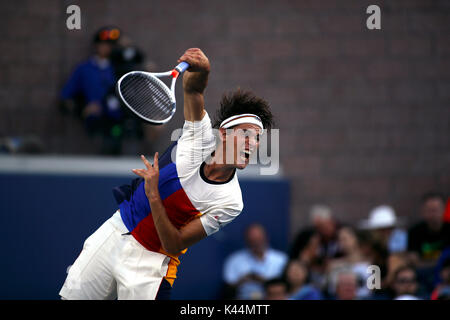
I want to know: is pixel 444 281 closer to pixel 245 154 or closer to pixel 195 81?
pixel 245 154

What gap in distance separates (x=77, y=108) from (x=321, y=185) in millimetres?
3222

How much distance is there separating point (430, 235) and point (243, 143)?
14.1 ft

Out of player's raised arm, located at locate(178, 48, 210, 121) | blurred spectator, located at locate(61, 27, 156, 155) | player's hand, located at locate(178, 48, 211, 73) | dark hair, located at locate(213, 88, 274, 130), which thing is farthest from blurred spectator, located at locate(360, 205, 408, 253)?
player's hand, located at locate(178, 48, 211, 73)

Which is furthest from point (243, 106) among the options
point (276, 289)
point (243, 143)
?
point (276, 289)

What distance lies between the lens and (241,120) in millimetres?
4574

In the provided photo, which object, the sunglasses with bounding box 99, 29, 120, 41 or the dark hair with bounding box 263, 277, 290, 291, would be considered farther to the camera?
the sunglasses with bounding box 99, 29, 120, 41

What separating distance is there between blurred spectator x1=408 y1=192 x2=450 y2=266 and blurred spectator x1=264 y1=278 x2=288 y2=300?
4.91 feet

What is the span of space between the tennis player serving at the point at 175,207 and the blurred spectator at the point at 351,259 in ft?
9.79

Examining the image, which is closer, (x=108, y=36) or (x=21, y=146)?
(x=21, y=146)

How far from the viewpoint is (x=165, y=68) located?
9.41m

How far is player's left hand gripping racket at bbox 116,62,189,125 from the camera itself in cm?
422

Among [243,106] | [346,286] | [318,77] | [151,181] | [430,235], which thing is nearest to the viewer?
[151,181]

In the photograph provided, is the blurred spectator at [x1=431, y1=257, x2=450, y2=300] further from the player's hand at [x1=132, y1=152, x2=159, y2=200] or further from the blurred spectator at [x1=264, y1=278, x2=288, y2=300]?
the player's hand at [x1=132, y1=152, x2=159, y2=200]

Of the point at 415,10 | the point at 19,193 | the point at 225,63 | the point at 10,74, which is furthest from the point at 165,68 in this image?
the point at 415,10
